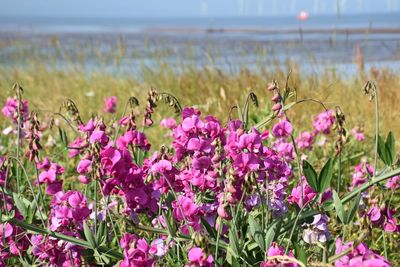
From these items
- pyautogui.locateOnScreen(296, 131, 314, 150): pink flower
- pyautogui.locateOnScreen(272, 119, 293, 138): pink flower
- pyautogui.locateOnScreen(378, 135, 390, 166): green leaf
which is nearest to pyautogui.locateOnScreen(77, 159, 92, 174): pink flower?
pyautogui.locateOnScreen(272, 119, 293, 138): pink flower

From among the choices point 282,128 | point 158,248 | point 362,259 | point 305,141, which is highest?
point 282,128

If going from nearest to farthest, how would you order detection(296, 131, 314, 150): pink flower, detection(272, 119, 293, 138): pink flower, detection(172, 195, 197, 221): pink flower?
1. detection(172, 195, 197, 221): pink flower
2. detection(272, 119, 293, 138): pink flower
3. detection(296, 131, 314, 150): pink flower

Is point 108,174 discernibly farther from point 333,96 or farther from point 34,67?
point 34,67

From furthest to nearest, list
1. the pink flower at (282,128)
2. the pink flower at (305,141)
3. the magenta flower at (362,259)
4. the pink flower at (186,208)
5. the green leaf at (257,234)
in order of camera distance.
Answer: the pink flower at (305,141), the pink flower at (282,128), the pink flower at (186,208), the green leaf at (257,234), the magenta flower at (362,259)

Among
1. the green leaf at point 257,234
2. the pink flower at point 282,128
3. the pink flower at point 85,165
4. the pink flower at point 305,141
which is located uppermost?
the pink flower at point 282,128

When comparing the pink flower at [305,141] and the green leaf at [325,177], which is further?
the pink flower at [305,141]

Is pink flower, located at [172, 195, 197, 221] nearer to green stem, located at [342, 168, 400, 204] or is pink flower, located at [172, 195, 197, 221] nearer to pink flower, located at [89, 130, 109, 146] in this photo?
pink flower, located at [89, 130, 109, 146]

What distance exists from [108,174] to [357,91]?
4.13 metres

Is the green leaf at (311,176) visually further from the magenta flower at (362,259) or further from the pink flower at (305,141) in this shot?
the pink flower at (305,141)

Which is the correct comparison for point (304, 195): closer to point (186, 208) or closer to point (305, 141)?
point (186, 208)

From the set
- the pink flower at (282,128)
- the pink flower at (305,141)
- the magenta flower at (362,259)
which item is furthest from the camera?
the pink flower at (305,141)

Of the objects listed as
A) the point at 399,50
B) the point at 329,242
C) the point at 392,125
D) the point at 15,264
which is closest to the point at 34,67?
the point at 399,50

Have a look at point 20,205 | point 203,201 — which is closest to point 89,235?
point 20,205

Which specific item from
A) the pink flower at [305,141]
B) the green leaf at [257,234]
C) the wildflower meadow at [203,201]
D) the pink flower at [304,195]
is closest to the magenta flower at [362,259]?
the wildflower meadow at [203,201]
